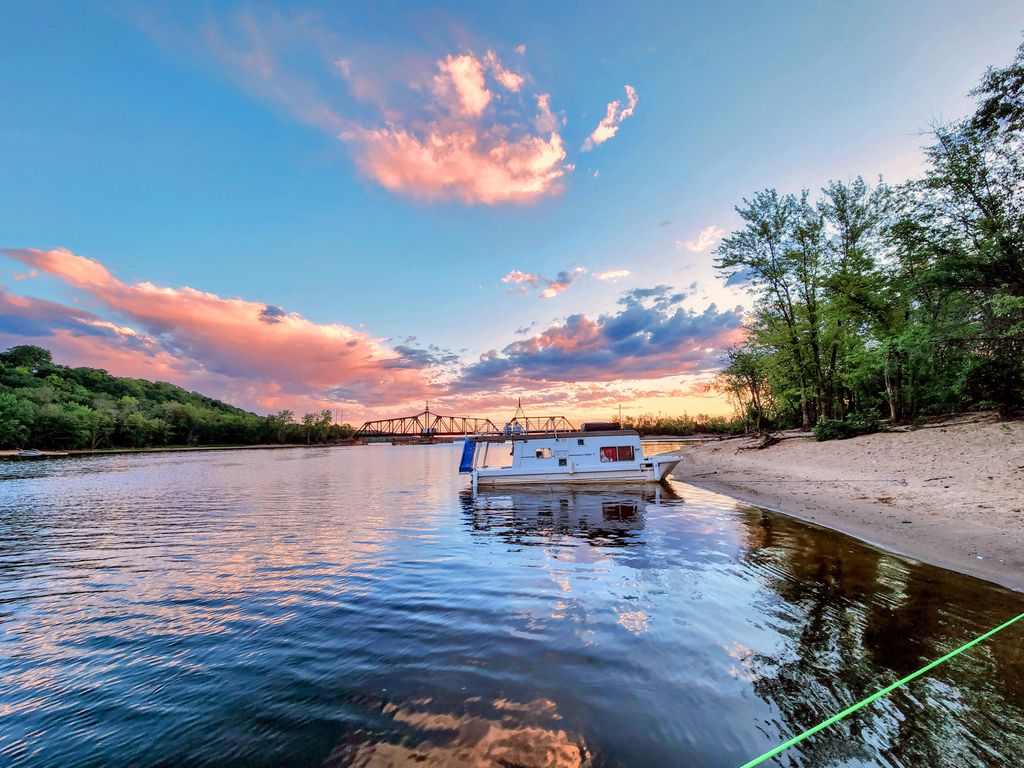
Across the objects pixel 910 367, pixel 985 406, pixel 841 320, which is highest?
pixel 841 320

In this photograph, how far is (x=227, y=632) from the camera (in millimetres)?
8328

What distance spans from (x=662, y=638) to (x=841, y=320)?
42710 mm

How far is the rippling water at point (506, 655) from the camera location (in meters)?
4.85

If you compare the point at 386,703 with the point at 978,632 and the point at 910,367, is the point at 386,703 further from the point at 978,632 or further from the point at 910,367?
the point at 910,367

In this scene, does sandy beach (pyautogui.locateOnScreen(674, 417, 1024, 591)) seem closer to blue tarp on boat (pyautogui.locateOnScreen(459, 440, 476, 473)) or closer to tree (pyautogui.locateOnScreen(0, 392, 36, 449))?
blue tarp on boat (pyautogui.locateOnScreen(459, 440, 476, 473))

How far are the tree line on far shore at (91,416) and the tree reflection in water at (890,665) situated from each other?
149606 millimetres

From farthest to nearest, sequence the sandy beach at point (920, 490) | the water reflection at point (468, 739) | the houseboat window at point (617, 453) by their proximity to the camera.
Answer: the houseboat window at point (617, 453) < the sandy beach at point (920, 490) < the water reflection at point (468, 739)

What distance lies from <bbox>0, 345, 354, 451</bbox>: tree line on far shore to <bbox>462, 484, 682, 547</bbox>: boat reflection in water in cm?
13502

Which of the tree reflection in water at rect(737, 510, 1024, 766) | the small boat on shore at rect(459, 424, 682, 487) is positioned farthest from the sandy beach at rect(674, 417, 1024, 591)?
the small boat on shore at rect(459, 424, 682, 487)

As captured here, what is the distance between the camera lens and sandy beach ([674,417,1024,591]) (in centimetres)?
1112

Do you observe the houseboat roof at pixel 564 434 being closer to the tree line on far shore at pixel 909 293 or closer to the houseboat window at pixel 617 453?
the houseboat window at pixel 617 453

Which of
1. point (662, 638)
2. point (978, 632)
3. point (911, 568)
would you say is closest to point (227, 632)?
point (662, 638)

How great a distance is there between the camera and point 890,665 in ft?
20.0

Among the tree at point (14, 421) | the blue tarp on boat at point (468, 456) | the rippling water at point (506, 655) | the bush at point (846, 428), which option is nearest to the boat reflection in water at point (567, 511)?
the rippling water at point (506, 655)
